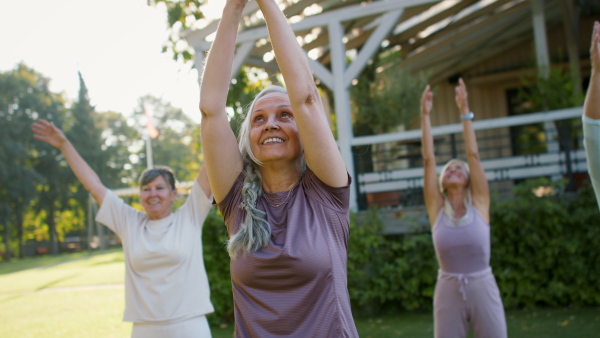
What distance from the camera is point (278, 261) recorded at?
167 cm

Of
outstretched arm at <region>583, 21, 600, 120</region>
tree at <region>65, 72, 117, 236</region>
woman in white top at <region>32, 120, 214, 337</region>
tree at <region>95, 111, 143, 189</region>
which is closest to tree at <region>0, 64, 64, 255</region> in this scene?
tree at <region>65, 72, 117, 236</region>

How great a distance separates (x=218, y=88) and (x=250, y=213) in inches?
16.4

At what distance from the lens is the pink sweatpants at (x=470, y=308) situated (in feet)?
13.1

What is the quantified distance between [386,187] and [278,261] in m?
6.92

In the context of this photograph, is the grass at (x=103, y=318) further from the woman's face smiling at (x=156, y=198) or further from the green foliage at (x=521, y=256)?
the woman's face smiling at (x=156, y=198)

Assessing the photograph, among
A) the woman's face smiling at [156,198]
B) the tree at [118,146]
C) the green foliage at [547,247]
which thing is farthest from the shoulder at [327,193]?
the tree at [118,146]

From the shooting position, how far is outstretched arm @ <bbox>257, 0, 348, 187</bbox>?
5.48 feet

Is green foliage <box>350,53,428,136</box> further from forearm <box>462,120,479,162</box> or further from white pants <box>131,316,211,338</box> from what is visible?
white pants <box>131,316,211,338</box>

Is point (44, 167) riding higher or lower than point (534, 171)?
higher

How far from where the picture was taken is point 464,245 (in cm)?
421

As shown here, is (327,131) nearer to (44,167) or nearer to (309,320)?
(309,320)

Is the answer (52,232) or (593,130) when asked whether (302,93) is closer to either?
(593,130)

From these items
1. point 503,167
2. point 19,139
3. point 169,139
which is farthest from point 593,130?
point 169,139

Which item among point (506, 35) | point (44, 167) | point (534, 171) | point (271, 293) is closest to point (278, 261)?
point (271, 293)
